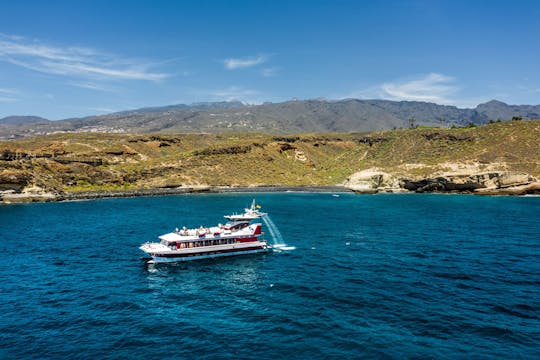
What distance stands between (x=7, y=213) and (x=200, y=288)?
290ft

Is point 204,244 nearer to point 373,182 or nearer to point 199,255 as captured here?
point 199,255

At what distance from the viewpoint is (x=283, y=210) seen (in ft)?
364

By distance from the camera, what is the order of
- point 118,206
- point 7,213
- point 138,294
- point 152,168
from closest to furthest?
point 138,294 < point 7,213 < point 118,206 < point 152,168

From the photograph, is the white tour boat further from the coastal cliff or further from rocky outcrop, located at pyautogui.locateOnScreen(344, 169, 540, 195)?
rocky outcrop, located at pyautogui.locateOnScreen(344, 169, 540, 195)

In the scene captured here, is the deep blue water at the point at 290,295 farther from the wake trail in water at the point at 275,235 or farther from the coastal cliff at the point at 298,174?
the coastal cliff at the point at 298,174

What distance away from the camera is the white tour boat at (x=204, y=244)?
6081 cm

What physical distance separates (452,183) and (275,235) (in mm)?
95038

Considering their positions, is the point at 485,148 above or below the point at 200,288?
above

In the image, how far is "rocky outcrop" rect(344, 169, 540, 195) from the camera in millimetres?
133250

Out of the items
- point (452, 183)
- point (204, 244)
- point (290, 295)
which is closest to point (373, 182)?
point (452, 183)

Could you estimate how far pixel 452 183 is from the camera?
144m

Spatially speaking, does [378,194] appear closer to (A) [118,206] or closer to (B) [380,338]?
(A) [118,206]

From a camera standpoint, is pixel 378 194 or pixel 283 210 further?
pixel 378 194

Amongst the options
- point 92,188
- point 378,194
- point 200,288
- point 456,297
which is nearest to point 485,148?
point 378,194
